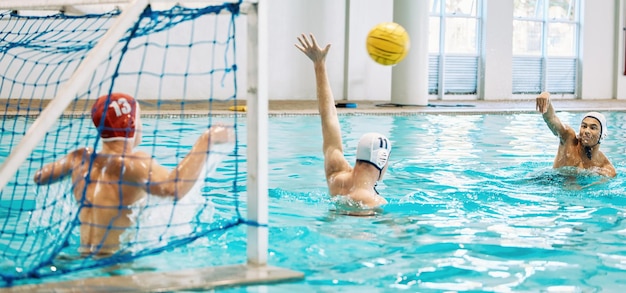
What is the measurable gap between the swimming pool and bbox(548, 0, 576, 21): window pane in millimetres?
13429

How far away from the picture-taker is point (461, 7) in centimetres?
2098

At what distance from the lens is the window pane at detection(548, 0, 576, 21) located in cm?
2206

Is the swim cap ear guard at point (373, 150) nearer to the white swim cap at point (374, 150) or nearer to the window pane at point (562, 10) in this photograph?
the white swim cap at point (374, 150)

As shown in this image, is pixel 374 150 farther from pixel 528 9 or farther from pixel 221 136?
pixel 528 9

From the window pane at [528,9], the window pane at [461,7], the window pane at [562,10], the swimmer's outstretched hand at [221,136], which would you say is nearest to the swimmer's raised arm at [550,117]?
the swimmer's outstretched hand at [221,136]

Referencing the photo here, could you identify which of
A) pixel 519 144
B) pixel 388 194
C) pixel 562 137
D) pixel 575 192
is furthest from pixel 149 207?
pixel 519 144

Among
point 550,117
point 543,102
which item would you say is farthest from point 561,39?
point 543,102

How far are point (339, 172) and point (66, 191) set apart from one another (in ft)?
6.40

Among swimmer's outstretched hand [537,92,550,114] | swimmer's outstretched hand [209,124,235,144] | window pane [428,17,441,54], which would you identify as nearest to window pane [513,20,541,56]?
window pane [428,17,441,54]

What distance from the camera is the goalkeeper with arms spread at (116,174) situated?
3842mm

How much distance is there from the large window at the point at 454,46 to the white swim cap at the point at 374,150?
619 inches

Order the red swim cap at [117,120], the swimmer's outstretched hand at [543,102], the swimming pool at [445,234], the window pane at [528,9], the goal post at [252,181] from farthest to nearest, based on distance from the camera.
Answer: the window pane at [528,9], the swimmer's outstretched hand at [543,102], the swimming pool at [445,234], the red swim cap at [117,120], the goal post at [252,181]

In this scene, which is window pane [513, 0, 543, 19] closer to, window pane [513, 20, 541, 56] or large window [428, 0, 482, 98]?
window pane [513, 20, 541, 56]

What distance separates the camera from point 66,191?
4531mm
